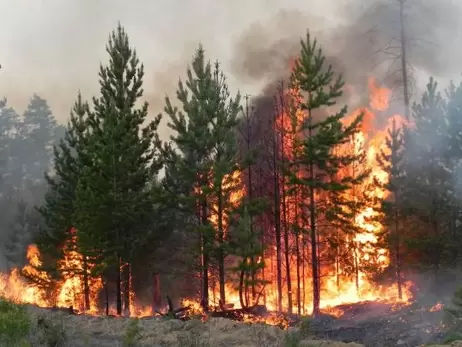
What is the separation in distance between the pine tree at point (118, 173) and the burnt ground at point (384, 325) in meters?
8.83

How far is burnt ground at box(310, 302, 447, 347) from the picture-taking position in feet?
53.9

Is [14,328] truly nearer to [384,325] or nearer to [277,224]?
[384,325]

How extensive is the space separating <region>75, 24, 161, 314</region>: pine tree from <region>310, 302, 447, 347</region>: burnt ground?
8.83 meters

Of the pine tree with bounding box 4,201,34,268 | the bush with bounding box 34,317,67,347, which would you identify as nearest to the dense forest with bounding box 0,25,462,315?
the bush with bounding box 34,317,67,347

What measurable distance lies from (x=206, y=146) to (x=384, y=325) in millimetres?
10421

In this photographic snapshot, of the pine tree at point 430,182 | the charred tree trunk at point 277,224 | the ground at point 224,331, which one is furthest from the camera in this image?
the charred tree trunk at point 277,224

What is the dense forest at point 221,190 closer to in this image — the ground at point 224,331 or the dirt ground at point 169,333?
the ground at point 224,331

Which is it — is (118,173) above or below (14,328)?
above

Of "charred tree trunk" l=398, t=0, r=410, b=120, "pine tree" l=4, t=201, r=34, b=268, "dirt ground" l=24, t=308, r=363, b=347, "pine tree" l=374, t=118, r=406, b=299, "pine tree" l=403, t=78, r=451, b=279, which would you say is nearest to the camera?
"dirt ground" l=24, t=308, r=363, b=347

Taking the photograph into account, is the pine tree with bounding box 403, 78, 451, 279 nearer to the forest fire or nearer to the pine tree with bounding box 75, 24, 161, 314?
the forest fire

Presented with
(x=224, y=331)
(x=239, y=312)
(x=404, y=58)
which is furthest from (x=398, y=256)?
(x=224, y=331)

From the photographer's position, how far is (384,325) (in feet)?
67.2

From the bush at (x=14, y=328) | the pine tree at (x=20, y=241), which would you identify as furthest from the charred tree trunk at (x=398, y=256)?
the pine tree at (x=20, y=241)

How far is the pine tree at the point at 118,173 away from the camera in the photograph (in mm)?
22609
